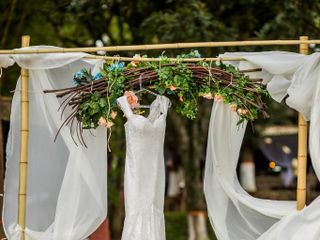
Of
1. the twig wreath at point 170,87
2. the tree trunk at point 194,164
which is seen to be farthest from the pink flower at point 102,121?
the tree trunk at point 194,164

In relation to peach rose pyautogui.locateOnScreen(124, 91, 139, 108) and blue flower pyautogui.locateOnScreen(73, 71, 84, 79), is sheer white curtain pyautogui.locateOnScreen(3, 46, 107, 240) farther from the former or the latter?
peach rose pyautogui.locateOnScreen(124, 91, 139, 108)

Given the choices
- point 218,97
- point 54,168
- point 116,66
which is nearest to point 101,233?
point 54,168

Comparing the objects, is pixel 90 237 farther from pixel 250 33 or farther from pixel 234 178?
pixel 250 33

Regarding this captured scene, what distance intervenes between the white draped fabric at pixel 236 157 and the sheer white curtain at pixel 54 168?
2.82 feet

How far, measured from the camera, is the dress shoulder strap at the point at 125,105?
5.22 m

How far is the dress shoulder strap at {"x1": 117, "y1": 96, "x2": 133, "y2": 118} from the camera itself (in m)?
5.22

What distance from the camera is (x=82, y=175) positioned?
5.53m

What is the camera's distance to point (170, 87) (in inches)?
207

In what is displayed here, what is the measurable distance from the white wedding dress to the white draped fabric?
0.48 m

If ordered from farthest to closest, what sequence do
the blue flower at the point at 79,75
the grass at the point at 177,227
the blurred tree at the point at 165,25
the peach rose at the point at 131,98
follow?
the grass at the point at 177,227, the blurred tree at the point at 165,25, the blue flower at the point at 79,75, the peach rose at the point at 131,98

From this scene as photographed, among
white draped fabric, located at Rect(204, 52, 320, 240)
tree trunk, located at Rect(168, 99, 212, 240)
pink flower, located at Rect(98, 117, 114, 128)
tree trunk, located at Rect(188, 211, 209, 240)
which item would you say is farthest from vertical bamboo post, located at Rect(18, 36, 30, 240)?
tree trunk, located at Rect(188, 211, 209, 240)

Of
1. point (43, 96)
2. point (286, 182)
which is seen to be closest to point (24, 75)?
point (43, 96)

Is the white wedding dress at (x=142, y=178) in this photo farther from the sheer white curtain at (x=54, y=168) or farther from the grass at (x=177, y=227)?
the grass at (x=177, y=227)

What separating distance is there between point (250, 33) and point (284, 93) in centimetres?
429
